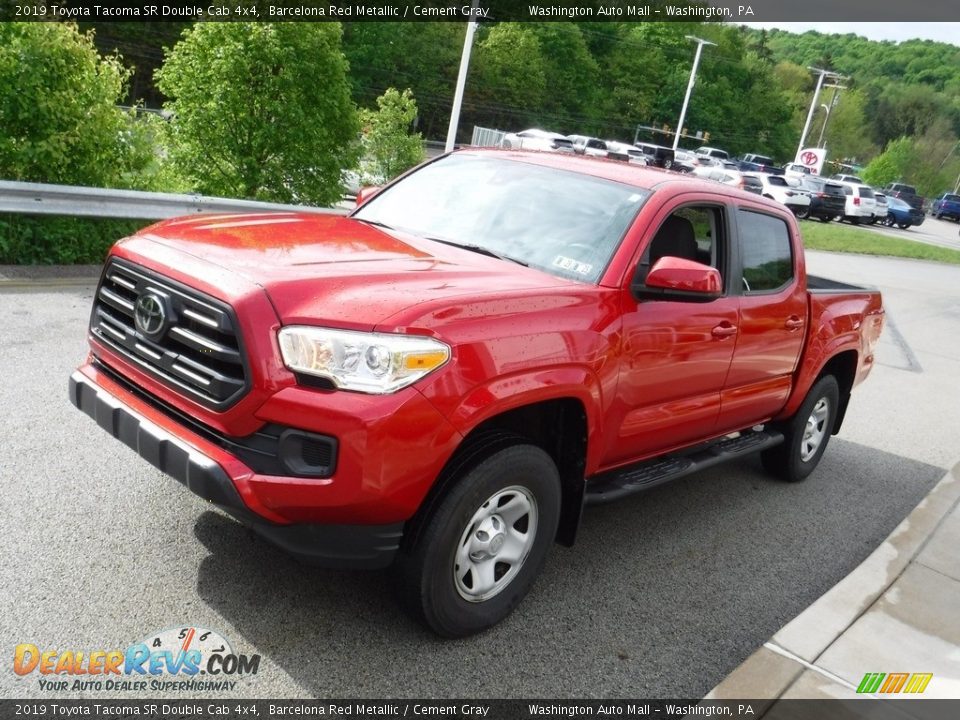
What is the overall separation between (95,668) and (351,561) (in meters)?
0.95

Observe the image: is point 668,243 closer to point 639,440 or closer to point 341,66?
point 639,440

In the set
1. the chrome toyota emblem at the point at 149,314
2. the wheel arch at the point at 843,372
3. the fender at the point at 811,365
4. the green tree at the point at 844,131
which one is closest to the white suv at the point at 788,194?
the wheel arch at the point at 843,372

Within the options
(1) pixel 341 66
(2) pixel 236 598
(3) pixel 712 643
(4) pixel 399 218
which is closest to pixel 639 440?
(3) pixel 712 643

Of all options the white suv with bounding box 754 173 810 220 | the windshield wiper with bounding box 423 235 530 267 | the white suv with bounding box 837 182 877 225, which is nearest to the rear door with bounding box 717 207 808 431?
the windshield wiper with bounding box 423 235 530 267

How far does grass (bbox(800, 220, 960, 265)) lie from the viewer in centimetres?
2735

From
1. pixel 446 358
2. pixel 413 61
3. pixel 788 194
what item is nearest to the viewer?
pixel 446 358

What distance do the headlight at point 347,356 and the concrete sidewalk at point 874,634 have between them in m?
1.77

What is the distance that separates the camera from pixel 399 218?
15.4 ft

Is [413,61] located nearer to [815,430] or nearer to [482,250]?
[815,430]

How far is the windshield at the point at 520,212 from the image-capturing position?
4148 millimetres

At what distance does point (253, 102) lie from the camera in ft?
34.8

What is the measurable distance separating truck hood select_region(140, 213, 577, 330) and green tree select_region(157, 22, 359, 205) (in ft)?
22.1

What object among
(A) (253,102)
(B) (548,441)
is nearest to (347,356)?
(B) (548,441)

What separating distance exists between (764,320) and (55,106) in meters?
6.90
